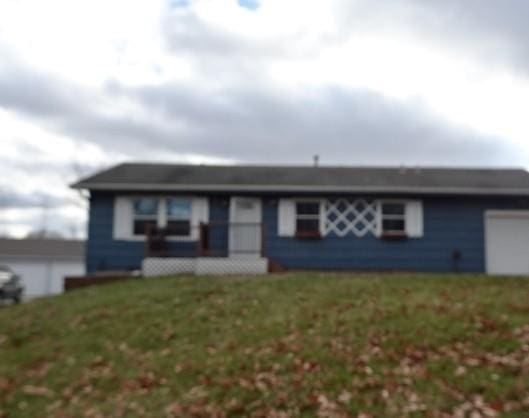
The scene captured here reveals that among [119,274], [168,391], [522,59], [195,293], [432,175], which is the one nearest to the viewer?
[168,391]

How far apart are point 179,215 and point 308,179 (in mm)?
4136

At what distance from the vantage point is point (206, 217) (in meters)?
16.4

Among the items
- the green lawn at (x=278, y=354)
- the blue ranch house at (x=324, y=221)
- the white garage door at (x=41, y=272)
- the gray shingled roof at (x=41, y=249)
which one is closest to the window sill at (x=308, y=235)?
the blue ranch house at (x=324, y=221)

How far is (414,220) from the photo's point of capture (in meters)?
16.1

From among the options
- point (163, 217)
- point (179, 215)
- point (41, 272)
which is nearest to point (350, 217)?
point (179, 215)

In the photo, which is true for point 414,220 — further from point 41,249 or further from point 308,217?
point 41,249

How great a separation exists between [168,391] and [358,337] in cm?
280

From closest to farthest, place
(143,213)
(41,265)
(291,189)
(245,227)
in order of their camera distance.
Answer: (245,227), (291,189), (143,213), (41,265)

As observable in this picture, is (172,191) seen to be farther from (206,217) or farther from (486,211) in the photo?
(486,211)

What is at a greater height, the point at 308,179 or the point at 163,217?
the point at 308,179

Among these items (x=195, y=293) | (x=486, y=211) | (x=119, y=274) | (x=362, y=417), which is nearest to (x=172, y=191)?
(x=119, y=274)

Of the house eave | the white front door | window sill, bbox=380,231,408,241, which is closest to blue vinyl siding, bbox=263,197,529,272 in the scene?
window sill, bbox=380,231,408,241

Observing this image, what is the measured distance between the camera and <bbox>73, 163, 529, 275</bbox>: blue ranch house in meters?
16.0

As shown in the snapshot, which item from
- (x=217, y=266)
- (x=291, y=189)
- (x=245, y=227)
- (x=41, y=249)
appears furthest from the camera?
(x=41, y=249)
